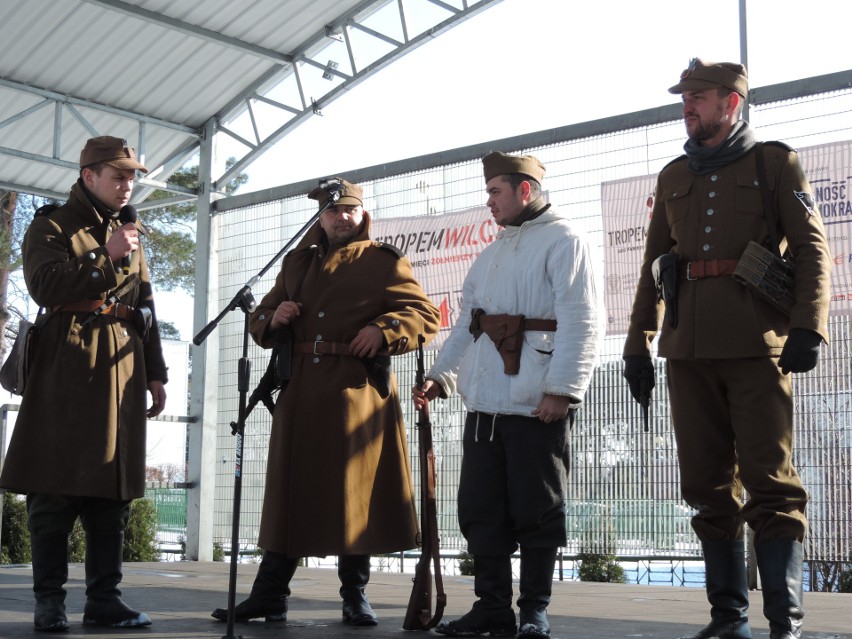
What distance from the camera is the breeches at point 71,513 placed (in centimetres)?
459

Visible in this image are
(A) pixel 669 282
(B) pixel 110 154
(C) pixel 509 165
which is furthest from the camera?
(B) pixel 110 154

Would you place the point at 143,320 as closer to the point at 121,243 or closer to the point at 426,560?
the point at 121,243

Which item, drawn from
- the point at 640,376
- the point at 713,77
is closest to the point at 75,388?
the point at 640,376

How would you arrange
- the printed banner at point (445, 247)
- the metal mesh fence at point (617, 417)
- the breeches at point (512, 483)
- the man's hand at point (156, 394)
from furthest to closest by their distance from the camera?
1. the printed banner at point (445, 247)
2. the metal mesh fence at point (617, 417)
3. the man's hand at point (156, 394)
4. the breeches at point (512, 483)

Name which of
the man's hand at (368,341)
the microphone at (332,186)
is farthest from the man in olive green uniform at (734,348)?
the microphone at (332,186)

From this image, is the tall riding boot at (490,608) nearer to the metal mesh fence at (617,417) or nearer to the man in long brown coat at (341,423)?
the man in long brown coat at (341,423)

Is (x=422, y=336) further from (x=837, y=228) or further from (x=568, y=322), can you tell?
(x=837, y=228)

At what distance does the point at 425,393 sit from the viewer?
469cm

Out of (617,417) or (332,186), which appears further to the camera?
(617,417)

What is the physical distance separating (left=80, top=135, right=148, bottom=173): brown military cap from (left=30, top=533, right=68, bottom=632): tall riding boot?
1.53m

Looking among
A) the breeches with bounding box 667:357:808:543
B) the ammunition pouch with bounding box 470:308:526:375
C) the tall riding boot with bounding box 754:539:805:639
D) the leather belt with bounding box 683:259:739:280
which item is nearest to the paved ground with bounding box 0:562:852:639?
Answer: the tall riding boot with bounding box 754:539:805:639

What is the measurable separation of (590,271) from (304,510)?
152cm

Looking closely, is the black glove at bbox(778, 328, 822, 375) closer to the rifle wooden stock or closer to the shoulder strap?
the shoulder strap

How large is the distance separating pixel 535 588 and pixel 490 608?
0.80 ft
